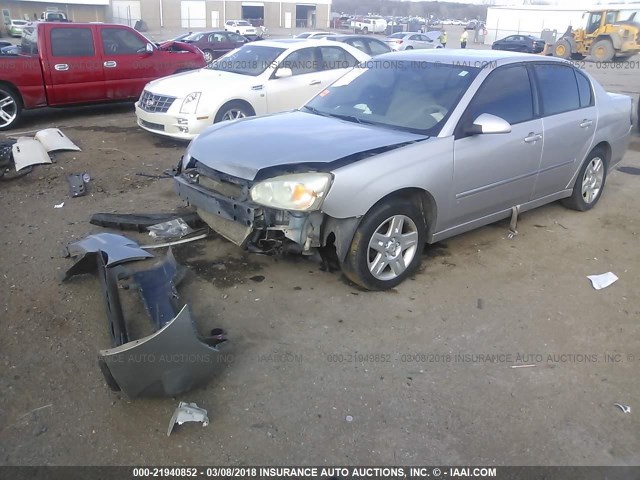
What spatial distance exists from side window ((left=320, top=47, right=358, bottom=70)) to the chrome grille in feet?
8.77

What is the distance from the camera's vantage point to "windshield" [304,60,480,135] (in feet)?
14.3

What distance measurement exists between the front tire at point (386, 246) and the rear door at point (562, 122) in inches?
64.7

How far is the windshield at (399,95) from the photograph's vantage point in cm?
434

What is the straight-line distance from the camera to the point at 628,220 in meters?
5.87

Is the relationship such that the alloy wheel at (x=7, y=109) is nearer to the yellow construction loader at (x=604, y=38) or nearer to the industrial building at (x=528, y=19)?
the yellow construction loader at (x=604, y=38)

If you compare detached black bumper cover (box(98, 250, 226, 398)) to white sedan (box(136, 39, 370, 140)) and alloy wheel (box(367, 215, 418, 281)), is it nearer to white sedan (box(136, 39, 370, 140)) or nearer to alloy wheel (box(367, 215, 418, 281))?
alloy wheel (box(367, 215, 418, 281))

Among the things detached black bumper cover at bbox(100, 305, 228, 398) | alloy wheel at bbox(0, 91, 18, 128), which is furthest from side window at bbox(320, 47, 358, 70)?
detached black bumper cover at bbox(100, 305, 228, 398)

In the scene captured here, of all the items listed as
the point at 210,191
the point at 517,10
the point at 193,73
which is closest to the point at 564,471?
the point at 210,191

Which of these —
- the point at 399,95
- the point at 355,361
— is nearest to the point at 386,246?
the point at 355,361

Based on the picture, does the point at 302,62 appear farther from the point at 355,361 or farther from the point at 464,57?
the point at 355,361

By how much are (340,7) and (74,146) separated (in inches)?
4249

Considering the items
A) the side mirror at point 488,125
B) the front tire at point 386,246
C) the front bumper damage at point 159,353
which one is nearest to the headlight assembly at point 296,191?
the front tire at point 386,246

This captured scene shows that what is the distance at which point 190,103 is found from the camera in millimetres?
7797

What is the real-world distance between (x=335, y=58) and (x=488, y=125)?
223 inches
